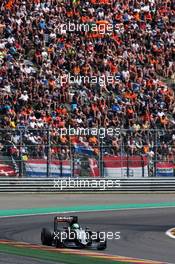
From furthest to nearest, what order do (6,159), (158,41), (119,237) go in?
(158,41), (6,159), (119,237)

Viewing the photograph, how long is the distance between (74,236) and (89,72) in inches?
840

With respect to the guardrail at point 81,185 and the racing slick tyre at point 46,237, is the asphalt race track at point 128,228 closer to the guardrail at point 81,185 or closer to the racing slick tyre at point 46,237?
the racing slick tyre at point 46,237

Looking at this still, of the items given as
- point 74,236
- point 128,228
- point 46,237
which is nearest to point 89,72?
point 128,228

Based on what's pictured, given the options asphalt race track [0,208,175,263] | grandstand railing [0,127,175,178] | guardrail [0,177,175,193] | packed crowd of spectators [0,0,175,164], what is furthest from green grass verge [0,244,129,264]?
guardrail [0,177,175,193]

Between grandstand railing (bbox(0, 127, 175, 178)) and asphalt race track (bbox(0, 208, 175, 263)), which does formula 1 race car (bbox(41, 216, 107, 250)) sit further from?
grandstand railing (bbox(0, 127, 175, 178))

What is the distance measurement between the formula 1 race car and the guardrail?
15379 mm

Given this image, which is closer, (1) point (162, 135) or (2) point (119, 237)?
(2) point (119, 237)

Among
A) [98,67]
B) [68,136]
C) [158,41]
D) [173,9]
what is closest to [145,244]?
[68,136]

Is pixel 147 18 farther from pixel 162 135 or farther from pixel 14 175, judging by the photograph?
pixel 14 175

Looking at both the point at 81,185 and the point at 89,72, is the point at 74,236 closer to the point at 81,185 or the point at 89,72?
the point at 81,185

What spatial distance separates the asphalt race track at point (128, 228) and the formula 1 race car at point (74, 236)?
0.86 ft

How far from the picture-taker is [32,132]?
29.4 metres

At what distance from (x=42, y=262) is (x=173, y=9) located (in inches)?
1203

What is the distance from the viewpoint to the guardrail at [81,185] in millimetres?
30125
